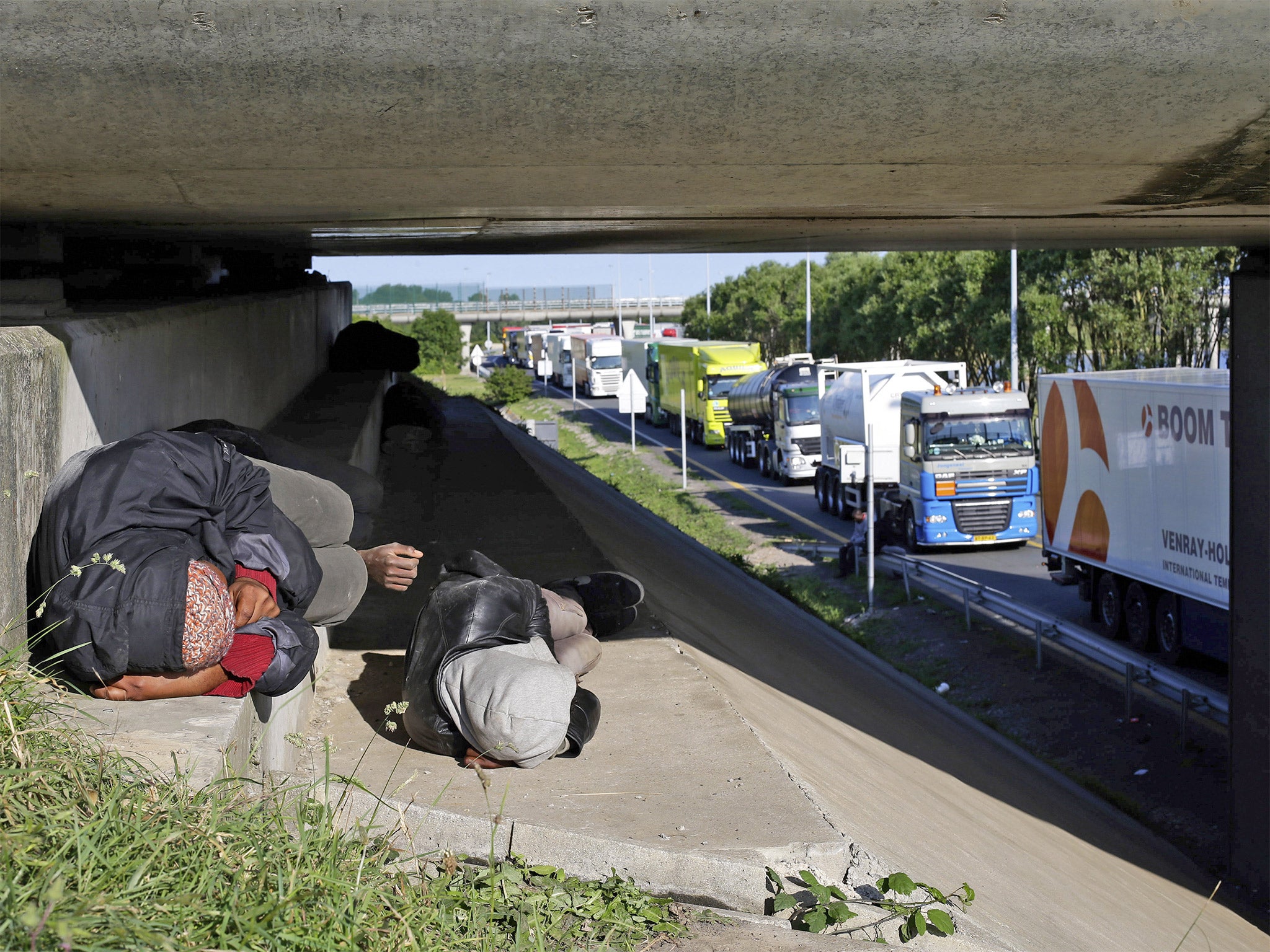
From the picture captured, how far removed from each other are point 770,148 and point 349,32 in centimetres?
172

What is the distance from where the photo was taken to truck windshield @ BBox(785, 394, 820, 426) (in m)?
32.5

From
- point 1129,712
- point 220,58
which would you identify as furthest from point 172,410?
point 1129,712

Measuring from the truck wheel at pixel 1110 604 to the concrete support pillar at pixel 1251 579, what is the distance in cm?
778

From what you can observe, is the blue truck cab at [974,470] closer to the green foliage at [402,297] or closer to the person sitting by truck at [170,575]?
the person sitting by truck at [170,575]

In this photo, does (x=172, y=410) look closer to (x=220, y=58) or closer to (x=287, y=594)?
(x=287, y=594)

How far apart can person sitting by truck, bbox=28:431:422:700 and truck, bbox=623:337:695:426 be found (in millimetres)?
42225

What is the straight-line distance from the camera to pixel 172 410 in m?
6.75

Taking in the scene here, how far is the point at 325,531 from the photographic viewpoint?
476cm

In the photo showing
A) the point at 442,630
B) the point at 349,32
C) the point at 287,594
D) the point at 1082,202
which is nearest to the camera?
the point at 349,32

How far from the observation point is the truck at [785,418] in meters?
32.6

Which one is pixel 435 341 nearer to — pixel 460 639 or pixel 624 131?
pixel 460 639

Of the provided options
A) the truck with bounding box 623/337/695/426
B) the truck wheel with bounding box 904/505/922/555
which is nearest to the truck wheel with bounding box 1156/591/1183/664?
the truck wheel with bounding box 904/505/922/555

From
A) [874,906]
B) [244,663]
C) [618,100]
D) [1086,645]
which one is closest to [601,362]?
[1086,645]

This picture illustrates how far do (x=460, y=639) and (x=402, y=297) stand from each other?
11855 centimetres
